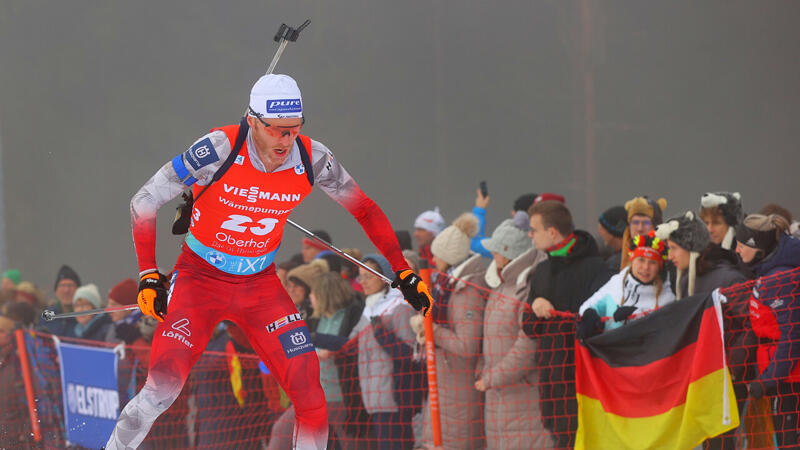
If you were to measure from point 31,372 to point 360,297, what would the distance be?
3559 mm

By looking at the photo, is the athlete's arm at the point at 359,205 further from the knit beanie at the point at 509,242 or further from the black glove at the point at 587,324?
the knit beanie at the point at 509,242

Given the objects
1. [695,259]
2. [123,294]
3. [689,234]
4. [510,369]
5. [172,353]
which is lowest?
[172,353]

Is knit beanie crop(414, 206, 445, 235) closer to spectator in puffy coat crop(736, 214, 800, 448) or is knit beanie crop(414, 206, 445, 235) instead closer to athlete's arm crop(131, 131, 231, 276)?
spectator in puffy coat crop(736, 214, 800, 448)

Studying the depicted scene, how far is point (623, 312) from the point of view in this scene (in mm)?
5531

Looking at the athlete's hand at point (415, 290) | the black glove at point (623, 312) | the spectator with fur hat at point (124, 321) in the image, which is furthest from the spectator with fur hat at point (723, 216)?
the spectator with fur hat at point (124, 321)

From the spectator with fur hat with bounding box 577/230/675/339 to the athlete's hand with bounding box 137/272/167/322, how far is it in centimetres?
246

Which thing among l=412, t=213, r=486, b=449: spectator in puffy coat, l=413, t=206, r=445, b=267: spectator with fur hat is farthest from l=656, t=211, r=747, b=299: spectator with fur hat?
l=413, t=206, r=445, b=267: spectator with fur hat

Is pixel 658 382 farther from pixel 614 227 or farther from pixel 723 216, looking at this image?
pixel 614 227

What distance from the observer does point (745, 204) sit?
905 cm

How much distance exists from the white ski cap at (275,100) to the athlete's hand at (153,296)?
0.85 metres

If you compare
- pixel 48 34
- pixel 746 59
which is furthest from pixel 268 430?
pixel 48 34

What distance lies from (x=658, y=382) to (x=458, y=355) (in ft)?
4.49

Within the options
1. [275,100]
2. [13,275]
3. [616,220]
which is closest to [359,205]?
[275,100]

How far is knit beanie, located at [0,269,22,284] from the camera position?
13.3 meters
